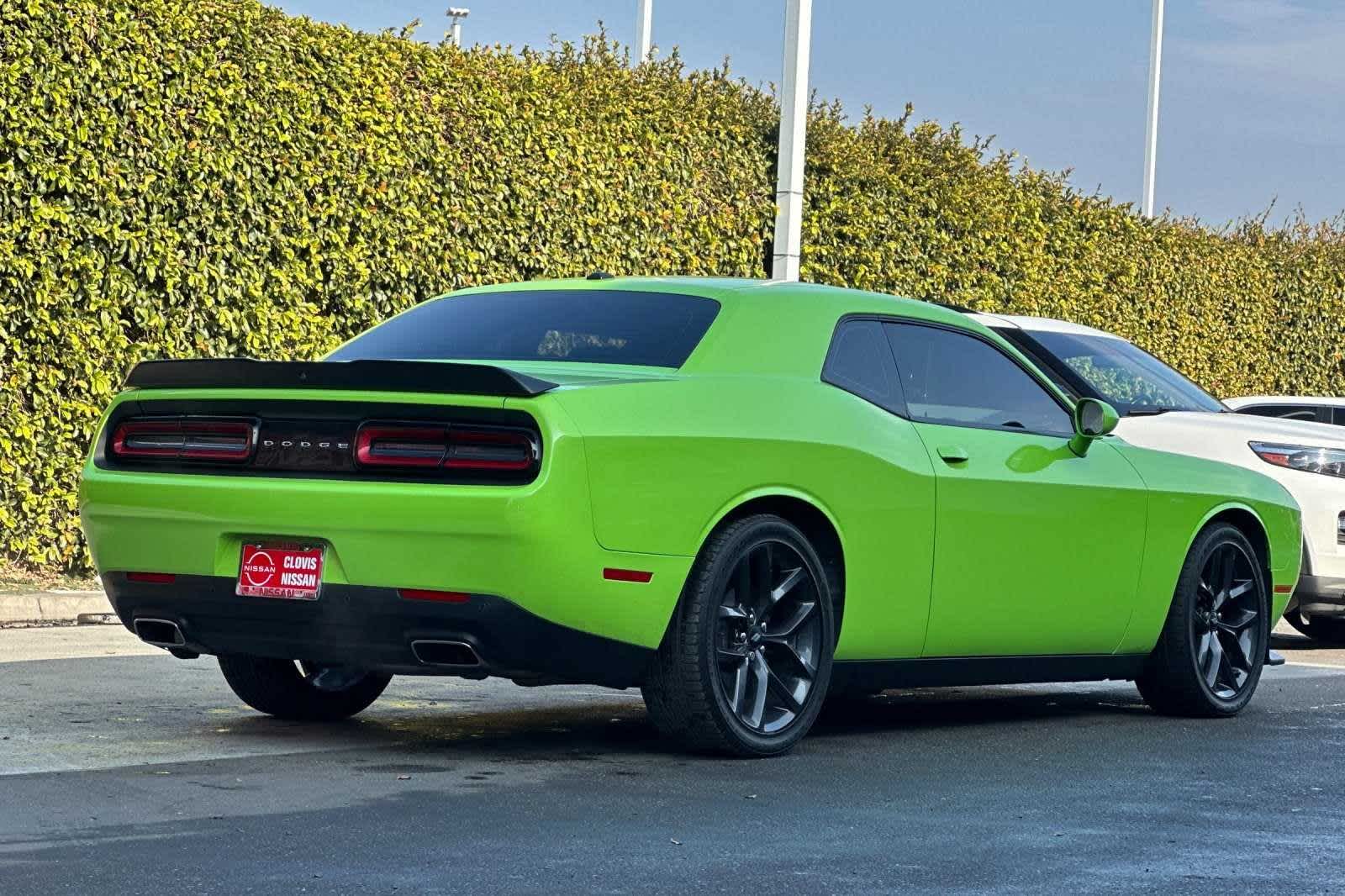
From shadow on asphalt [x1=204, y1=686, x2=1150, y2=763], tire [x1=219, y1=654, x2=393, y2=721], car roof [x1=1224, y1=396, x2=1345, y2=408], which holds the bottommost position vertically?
shadow on asphalt [x1=204, y1=686, x2=1150, y2=763]

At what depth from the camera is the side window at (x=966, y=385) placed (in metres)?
7.88

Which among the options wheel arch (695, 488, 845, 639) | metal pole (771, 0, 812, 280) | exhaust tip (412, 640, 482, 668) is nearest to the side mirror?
wheel arch (695, 488, 845, 639)

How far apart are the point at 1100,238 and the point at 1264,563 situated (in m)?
13.0

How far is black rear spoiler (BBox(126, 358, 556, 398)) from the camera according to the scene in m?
6.45

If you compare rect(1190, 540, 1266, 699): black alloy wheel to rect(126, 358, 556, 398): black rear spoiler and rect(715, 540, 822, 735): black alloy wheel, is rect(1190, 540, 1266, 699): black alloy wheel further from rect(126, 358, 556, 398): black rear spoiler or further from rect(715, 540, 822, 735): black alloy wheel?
rect(126, 358, 556, 398): black rear spoiler

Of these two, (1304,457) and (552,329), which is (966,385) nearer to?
(552,329)

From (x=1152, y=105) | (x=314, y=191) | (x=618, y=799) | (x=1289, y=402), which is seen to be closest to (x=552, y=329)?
(x=618, y=799)

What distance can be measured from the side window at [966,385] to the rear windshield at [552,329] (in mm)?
830

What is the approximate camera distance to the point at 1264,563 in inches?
367

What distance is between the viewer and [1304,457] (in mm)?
12078

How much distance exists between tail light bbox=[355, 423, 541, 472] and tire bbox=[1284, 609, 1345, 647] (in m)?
8.26

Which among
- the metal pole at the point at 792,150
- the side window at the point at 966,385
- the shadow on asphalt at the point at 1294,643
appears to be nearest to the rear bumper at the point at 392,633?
the side window at the point at 966,385

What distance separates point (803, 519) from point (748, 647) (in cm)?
49

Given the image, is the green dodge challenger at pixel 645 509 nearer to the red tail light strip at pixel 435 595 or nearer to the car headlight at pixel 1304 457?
the red tail light strip at pixel 435 595
